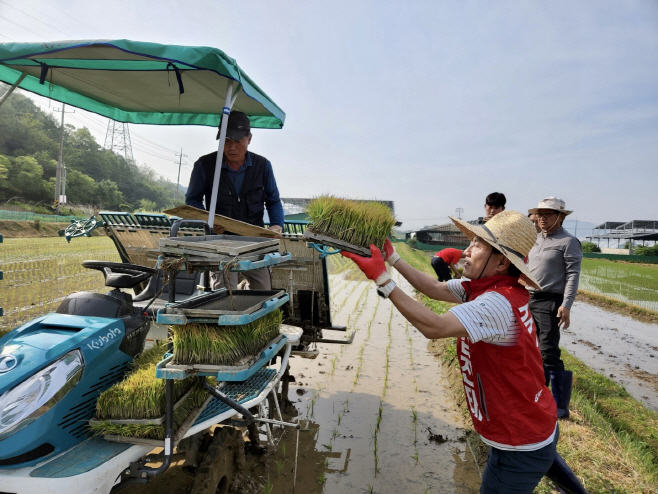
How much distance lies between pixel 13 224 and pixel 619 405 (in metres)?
28.5

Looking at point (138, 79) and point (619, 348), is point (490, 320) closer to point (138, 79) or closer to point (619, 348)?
point (138, 79)

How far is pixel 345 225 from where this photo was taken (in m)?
2.28

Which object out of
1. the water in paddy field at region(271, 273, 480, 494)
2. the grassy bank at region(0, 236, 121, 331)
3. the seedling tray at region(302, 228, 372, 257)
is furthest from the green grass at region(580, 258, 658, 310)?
the grassy bank at region(0, 236, 121, 331)

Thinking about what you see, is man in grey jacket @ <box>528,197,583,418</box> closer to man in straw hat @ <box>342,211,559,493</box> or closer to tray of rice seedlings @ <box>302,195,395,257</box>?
man in straw hat @ <box>342,211,559,493</box>

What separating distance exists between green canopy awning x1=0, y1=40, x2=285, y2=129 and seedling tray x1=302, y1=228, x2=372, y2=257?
1102 mm

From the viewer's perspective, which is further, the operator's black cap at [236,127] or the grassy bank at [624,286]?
the grassy bank at [624,286]

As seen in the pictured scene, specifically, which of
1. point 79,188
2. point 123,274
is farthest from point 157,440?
point 79,188

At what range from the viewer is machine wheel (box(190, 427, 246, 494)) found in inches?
83.4

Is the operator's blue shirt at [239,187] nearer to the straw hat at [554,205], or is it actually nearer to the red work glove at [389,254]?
the red work glove at [389,254]

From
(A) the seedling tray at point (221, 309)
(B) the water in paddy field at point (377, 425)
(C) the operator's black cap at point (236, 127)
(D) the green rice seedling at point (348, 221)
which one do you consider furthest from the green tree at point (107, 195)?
(D) the green rice seedling at point (348, 221)

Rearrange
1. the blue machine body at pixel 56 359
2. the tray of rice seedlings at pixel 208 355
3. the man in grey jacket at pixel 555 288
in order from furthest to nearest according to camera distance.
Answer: the man in grey jacket at pixel 555 288 → the tray of rice seedlings at pixel 208 355 → the blue machine body at pixel 56 359

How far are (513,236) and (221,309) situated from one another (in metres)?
1.45

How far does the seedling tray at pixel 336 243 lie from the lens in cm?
219

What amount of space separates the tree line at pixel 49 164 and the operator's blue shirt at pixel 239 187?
3619 centimetres
